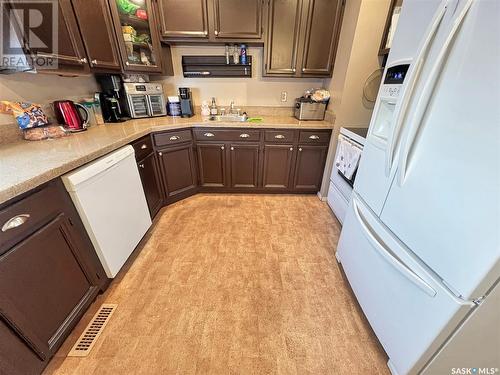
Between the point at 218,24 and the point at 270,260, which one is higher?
the point at 218,24

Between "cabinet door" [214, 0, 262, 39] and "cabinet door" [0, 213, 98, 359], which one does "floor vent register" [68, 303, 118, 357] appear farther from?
"cabinet door" [214, 0, 262, 39]

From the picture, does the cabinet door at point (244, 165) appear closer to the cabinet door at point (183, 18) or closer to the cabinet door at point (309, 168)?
Result: the cabinet door at point (309, 168)

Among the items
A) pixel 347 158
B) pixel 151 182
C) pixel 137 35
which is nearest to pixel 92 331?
pixel 151 182

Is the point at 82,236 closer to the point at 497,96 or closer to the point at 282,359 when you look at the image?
the point at 282,359

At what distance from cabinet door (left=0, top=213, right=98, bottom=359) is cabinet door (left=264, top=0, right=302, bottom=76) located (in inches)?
Answer: 92.4

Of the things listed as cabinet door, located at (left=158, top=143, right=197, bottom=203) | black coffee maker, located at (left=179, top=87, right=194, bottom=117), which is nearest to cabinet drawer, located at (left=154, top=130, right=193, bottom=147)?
cabinet door, located at (left=158, top=143, right=197, bottom=203)

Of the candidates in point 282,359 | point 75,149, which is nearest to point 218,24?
point 75,149

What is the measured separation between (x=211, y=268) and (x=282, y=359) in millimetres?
770

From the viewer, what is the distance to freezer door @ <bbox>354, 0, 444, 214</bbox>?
0.81 meters

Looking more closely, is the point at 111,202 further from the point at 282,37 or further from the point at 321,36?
the point at 321,36

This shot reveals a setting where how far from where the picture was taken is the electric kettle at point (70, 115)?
5.44 feet

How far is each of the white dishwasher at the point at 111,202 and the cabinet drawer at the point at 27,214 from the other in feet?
0.32

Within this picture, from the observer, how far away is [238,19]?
211 centimetres

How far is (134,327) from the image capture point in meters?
1.24
